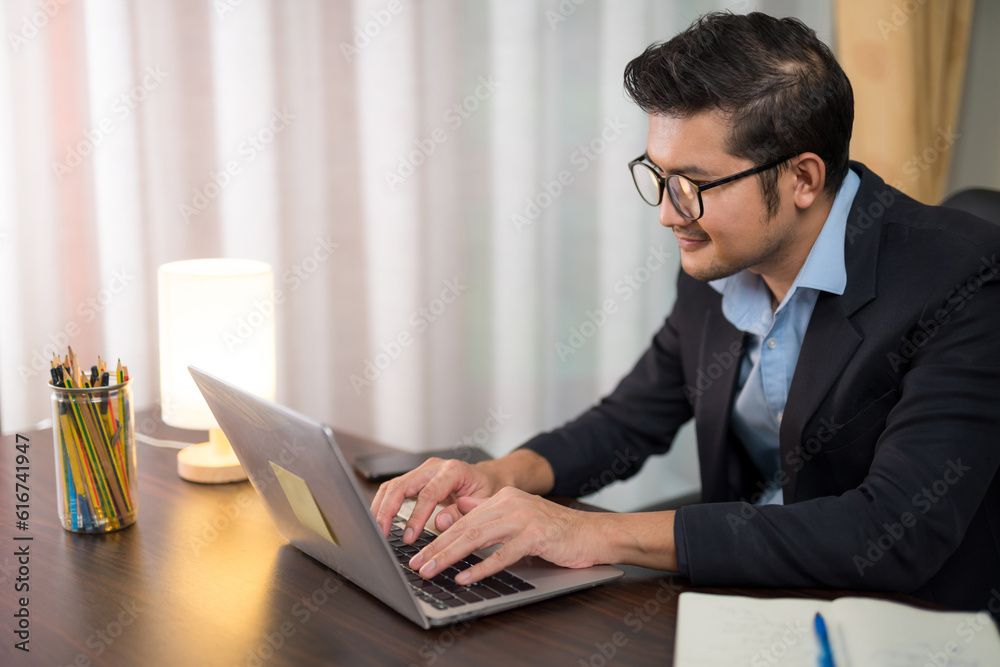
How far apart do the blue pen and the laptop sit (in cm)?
21

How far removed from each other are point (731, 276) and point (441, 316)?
3.22 feet

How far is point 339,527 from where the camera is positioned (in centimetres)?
88

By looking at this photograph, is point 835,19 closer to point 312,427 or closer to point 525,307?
point 525,307

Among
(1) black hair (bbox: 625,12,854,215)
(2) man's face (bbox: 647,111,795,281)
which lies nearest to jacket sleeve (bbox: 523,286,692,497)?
(2) man's face (bbox: 647,111,795,281)

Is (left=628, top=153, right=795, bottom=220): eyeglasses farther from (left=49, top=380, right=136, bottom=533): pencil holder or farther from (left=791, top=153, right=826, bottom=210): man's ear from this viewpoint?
(left=49, top=380, right=136, bottom=533): pencil holder

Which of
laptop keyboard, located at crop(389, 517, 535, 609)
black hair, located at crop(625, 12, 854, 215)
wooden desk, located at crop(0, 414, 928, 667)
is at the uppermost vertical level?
black hair, located at crop(625, 12, 854, 215)

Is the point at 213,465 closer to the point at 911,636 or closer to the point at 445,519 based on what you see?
the point at 445,519

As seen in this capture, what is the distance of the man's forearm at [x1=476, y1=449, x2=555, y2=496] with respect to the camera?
1235 mm

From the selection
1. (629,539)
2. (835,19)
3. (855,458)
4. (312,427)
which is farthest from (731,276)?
(835,19)

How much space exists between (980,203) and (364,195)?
4.09 feet

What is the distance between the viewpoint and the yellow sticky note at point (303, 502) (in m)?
0.90

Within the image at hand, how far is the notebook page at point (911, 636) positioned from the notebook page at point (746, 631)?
20 millimetres

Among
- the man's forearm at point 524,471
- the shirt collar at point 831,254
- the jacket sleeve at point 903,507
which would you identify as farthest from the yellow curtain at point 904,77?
the man's forearm at point 524,471

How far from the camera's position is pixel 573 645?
0.82 meters
